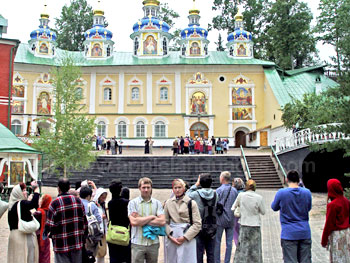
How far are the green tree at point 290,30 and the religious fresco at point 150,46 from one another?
13.0 meters

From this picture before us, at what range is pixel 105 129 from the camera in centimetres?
3722

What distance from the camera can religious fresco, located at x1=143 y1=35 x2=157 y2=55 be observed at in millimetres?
38875

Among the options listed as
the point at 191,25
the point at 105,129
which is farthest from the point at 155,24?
the point at 105,129

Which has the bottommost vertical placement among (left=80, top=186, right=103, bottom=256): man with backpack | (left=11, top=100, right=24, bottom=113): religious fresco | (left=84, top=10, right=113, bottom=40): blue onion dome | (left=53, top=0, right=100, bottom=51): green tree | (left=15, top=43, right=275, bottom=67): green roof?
(left=80, top=186, right=103, bottom=256): man with backpack

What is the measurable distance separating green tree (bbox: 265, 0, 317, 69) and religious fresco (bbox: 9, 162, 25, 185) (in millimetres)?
32701

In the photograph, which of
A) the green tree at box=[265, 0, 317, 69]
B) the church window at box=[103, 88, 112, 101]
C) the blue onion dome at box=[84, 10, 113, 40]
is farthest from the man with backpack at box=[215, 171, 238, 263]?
the green tree at box=[265, 0, 317, 69]

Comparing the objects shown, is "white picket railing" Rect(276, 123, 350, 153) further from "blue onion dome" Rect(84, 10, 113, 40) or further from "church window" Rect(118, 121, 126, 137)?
"blue onion dome" Rect(84, 10, 113, 40)

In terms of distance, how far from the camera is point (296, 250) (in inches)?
226

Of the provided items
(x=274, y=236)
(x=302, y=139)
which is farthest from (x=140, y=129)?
(x=274, y=236)

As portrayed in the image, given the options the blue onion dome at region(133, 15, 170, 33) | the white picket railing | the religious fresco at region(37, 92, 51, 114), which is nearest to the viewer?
the white picket railing

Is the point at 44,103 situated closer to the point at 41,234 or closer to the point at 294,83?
the point at 294,83

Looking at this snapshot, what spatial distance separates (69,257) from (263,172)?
53.9 ft

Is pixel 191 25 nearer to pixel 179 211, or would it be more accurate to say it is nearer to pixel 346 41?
pixel 346 41

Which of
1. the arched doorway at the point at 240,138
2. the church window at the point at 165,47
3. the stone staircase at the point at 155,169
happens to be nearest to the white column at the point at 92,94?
the church window at the point at 165,47
